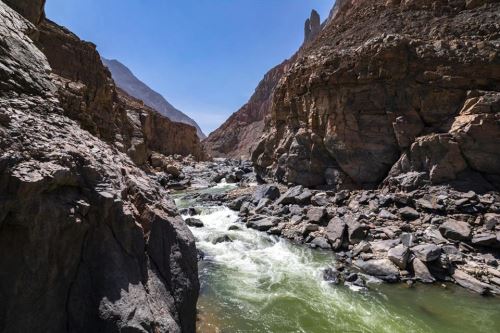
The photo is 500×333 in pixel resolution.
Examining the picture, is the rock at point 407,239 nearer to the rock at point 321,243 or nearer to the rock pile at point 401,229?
the rock pile at point 401,229

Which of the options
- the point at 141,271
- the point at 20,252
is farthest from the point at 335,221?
the point at 20,252

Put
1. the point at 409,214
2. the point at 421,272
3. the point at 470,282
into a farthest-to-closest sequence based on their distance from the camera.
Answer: the point at 409,214
the point at 421,272
the point at 470,282

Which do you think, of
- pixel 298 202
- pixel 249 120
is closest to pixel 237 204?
pixel 298 202

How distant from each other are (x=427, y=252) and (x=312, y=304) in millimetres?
5031

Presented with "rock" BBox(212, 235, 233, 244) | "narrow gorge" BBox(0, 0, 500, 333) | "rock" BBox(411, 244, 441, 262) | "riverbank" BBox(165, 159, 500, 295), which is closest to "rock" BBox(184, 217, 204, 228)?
"narrow gorge" BBox(0, 0, 500, 333)

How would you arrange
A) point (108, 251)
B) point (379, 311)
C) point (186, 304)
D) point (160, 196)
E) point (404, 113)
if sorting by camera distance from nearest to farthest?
1. point (108, 251)
2. point (186, 304)
3. point (160, 196)
4. point (379, 311)
5. point (404, 113)

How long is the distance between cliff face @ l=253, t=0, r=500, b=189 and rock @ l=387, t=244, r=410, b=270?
7.01m

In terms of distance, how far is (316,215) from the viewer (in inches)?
601

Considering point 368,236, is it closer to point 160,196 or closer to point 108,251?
point 160,196

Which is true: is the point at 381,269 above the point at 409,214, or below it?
below

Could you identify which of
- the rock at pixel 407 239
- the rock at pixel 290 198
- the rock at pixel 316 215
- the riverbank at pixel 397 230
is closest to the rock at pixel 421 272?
the riverbank at pixel 397 230

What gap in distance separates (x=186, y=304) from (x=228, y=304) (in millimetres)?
3544

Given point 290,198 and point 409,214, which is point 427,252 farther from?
point 290,198

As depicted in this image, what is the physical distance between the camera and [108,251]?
4.47 m
